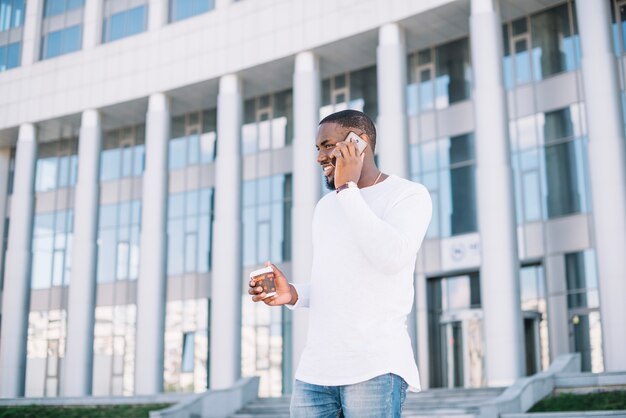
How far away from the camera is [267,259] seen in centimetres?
3209

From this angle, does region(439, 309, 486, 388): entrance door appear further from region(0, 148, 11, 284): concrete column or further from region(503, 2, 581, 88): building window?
region(0, 148, 11, 284): concrete column

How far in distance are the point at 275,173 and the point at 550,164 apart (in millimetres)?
10841

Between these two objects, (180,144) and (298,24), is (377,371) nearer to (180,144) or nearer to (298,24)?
(298,24)

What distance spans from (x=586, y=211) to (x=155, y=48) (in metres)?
16.8

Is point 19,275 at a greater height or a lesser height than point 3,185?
lesser

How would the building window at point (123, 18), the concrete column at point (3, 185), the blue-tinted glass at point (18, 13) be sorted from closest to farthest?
the building window at point (123, 18) → the blue-tinted glass at point (18, 13) → the concrete column at point (3, 185)

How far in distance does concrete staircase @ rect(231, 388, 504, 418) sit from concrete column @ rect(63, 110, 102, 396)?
419 inches

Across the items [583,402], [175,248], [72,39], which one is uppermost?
[72,39]

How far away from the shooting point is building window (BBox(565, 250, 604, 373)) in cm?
2394

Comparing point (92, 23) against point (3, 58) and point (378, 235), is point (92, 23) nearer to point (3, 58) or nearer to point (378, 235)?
point (3, 58)

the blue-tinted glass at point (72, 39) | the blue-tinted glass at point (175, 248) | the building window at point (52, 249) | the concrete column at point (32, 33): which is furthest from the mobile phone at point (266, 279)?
the concrete column at point (32, 33)

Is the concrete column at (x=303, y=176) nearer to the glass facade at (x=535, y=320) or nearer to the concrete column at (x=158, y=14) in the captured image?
the glass facade at (x=535, y=320)

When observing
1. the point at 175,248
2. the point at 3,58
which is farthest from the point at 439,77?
the point at 3,58

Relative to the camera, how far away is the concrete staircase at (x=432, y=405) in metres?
18.3
